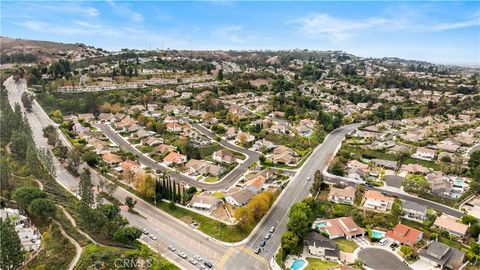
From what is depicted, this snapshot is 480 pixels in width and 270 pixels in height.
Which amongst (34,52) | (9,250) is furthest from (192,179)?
(34,52)

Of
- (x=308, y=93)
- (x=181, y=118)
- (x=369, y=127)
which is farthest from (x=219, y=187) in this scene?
(x=308, y=93)

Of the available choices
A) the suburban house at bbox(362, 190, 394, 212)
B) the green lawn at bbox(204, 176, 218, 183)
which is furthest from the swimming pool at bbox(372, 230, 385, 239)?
the green lawn at bbox(204, 176, 218, 183)

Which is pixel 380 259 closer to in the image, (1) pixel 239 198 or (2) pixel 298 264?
(2) pixel 298 264

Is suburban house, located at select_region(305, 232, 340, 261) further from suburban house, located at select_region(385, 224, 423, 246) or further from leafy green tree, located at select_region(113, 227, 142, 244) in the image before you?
leafy green tree, located at select_region(113, 227, 142, 244)

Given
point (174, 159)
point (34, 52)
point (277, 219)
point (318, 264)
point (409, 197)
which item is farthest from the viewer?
point (34, 52)

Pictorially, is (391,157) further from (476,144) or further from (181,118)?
(181,118)

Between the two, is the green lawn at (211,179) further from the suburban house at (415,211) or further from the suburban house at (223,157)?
the suburban house at (415,211)
